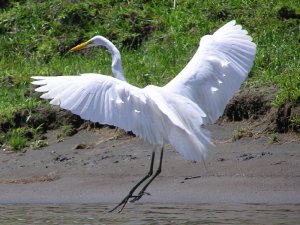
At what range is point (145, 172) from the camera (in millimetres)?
9297

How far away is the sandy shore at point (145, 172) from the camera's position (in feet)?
28.3

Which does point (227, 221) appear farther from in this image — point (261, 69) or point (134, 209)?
point (261, 69)

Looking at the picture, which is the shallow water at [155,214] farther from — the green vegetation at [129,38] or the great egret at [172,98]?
the green vegetation at [129,38]

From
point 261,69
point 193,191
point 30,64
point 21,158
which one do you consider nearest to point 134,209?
point 193,191

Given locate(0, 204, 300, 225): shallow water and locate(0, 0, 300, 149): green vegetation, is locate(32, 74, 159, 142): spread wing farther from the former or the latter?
locate(0, 0, 300, 149): green vegetation

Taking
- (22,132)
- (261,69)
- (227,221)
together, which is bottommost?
(227,221)

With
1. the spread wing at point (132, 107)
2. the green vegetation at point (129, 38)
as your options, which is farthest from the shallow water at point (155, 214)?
the green vegetation at point (129, 38)

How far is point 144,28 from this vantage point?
1294 centimetres

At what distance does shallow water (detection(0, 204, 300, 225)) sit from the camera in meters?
7.81

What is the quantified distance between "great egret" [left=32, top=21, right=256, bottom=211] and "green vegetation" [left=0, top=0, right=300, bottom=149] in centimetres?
173

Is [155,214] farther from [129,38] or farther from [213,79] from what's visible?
[129,38]

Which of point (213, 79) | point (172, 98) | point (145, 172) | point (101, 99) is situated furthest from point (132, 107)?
point (145, 172)

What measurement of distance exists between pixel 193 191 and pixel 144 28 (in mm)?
4634

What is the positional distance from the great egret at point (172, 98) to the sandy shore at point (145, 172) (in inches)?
34.0
